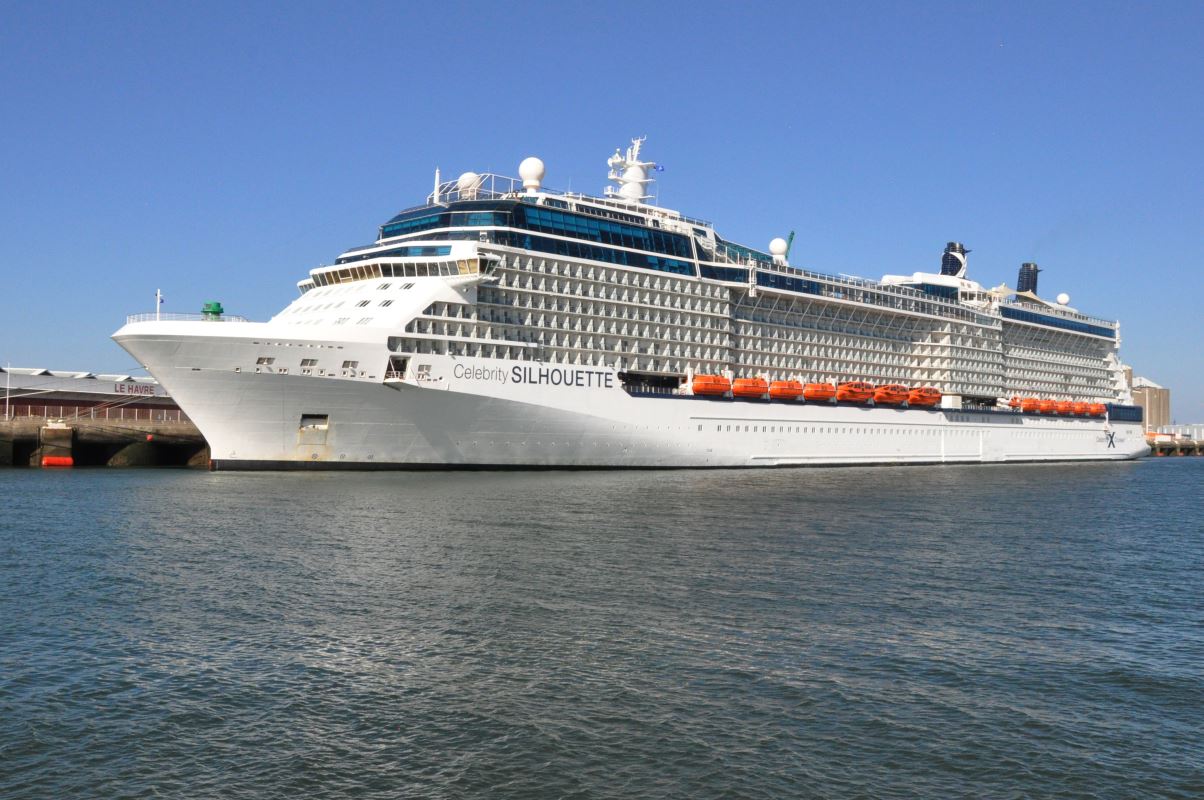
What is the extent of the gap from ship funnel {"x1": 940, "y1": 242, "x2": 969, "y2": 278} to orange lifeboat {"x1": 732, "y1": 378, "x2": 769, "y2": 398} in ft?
129

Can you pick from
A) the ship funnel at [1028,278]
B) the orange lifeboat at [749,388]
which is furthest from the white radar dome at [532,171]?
the ship funnel at [1028,278]

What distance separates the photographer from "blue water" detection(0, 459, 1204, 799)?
11.2 metres

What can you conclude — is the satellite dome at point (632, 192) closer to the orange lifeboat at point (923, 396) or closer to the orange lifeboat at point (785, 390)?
the orange lifeboat at point (785, 390)

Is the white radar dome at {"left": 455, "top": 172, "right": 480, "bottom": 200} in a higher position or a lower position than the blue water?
higher

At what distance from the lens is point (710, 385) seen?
195ft

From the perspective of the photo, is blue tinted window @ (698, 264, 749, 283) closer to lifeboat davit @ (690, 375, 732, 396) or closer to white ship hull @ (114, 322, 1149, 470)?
lifeboat davit @ (690, 375, 732, 396)

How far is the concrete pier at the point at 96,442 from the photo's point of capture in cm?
5941

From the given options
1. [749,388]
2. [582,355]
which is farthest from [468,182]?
[749,388]

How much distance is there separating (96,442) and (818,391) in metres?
48.2

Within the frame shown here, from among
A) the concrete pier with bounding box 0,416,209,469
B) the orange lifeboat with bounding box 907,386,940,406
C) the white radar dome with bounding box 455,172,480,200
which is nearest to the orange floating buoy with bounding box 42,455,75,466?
the concrete pier with bounding box 0,416,209,469

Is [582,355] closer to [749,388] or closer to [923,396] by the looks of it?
[749,388]

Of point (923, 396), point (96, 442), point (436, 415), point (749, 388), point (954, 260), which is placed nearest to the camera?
point (436, 415)

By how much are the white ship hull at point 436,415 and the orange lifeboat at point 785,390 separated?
0.74 meters

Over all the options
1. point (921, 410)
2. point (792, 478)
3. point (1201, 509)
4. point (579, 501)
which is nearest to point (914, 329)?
point (921, 410)
